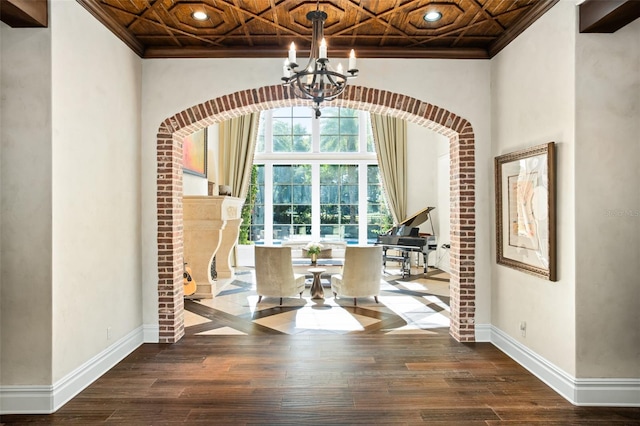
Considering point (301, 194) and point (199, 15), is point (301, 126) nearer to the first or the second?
point (301, 194)

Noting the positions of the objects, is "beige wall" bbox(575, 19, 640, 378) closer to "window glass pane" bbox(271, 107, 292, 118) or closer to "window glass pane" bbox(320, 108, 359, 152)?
"window glass pane" bbox(320, 108, 359, 152)

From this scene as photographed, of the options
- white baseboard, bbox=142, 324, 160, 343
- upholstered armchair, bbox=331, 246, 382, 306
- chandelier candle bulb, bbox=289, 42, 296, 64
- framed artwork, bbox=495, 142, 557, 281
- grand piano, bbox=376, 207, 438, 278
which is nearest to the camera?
chandelier candle bulb, bbox=289, 42, 296, 64

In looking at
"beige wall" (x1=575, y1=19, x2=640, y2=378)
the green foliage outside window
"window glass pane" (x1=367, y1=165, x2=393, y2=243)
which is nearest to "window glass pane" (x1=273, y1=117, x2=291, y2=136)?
the green foliage outside window

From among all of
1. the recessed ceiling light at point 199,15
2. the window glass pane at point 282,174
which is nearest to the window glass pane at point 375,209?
the window glass pane at point 282,174

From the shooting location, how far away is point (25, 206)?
2938 millimetres

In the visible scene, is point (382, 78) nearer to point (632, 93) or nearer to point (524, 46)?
point (524, 46)

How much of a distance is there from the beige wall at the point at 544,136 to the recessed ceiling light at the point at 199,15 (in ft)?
9.83

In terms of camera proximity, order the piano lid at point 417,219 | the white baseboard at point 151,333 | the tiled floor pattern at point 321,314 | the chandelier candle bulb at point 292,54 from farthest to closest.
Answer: the piano lid at point 417,219 < the tiled floor pattern at point 321,314 < the white baseboard at point 151,333 < the chandelier candle bulb at point 292,54

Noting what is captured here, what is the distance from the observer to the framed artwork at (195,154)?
7151 mm

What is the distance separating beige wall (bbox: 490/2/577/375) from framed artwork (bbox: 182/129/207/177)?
16.8 ft

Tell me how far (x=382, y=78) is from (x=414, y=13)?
3.02ft

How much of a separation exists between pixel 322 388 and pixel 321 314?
2.30m

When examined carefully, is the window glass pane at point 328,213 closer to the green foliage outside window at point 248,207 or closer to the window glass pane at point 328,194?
the window glass pane at point 328,194

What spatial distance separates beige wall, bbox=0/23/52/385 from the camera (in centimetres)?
294
